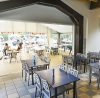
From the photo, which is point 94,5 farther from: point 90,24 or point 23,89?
point 23,89

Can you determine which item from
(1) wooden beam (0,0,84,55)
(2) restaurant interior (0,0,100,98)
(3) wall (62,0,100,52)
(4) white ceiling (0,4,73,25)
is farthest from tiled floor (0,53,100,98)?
(4) white ceiling (0,4,73,25)

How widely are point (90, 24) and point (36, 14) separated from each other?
277 centimetres

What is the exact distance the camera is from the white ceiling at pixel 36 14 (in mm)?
5719

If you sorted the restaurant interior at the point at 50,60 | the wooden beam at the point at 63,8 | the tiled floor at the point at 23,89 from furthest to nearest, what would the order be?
the wooden beam at the point at 63,8, the tiled floor at the point at 23,89, the restaurant interior at the point at 50,60

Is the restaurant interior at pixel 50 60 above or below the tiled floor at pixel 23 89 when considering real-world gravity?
above

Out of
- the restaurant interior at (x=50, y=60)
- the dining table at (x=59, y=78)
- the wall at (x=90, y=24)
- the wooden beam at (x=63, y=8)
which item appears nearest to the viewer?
the dining table at (x=59, y=78)

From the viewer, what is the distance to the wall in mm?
6026

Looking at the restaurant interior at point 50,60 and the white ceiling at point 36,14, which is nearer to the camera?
the restaurant interior at point 50,60

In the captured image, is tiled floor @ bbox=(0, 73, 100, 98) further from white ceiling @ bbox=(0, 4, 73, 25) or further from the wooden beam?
white ceiling @ bbox=(0, 4, 73, 25)

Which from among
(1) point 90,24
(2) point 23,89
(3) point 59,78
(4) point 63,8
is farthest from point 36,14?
(3) point 59,78

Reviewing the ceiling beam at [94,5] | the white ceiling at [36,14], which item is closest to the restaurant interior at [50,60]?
the white ceiling at [36,14]

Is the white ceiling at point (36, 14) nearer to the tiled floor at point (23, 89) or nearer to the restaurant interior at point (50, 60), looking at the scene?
the restaurant interior at point (50, 60)

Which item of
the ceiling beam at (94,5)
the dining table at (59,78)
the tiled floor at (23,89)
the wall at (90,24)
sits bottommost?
the tiled floor at (23,89)

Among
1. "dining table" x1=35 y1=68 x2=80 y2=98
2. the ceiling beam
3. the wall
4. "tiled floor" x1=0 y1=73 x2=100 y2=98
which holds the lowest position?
"tiled floor" x1=0 y1=73 x2=100 y2=98
